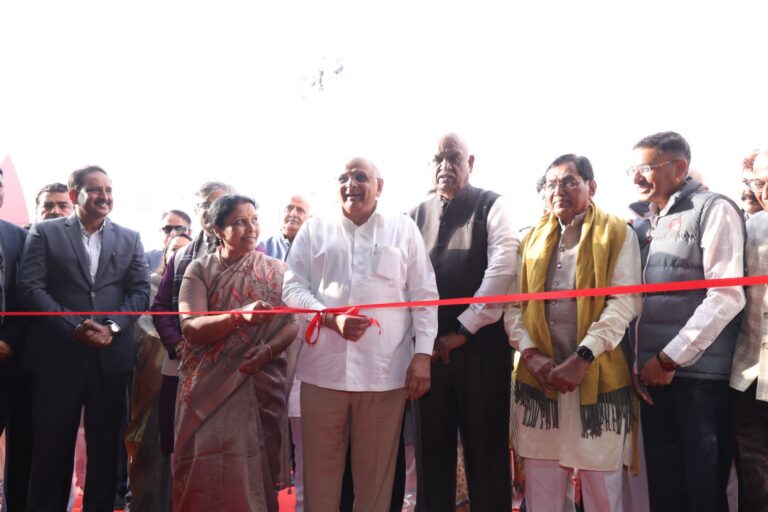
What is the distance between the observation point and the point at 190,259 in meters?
3.45

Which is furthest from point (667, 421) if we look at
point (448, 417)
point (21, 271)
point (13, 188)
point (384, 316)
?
point (13, 188)

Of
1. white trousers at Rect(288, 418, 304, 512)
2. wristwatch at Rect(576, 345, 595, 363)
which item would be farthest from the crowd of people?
white trousers at Rect(288, 418, 304, 512)

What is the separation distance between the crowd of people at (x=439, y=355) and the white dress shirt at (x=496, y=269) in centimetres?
1

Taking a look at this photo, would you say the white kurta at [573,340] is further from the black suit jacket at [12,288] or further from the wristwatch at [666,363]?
the black suit jacket at [12,288]

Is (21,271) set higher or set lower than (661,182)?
lower

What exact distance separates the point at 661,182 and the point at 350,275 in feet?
4.99

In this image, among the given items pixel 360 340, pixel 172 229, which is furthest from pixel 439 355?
pixel 172 229

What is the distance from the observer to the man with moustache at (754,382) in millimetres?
2498

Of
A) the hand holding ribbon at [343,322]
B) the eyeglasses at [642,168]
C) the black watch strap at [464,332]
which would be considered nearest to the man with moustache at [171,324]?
the hand holding ribbon at [343,322]

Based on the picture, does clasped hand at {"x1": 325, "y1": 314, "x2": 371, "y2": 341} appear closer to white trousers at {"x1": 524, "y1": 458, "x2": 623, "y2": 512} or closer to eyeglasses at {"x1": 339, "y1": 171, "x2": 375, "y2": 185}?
eyeglasses at {"x1": 339, "y1": 171, "x2": 375, "y2": 185}

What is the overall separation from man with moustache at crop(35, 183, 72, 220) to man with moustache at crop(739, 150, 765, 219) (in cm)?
442

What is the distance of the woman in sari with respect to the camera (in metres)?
2.96

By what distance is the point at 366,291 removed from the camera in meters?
2.95

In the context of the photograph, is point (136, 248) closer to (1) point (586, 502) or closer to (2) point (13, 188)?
(1) point (586, 502)
